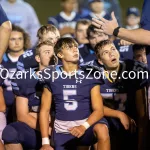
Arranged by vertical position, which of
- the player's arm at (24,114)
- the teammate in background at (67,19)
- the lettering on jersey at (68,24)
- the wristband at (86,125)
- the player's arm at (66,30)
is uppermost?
the teammate in background at (67,19)

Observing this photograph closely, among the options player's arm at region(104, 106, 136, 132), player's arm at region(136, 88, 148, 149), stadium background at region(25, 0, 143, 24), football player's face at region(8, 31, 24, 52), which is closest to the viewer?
player's arm at region(104, 106, 136, 132)

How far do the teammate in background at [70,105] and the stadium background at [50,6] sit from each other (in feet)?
22.5

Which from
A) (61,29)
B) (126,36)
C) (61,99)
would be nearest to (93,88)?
(61,99)

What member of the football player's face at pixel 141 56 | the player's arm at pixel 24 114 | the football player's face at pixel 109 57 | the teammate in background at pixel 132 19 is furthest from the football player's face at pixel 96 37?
the teammate in background at pixel 132 19

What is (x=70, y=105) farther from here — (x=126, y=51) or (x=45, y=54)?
(x=126, y=51)

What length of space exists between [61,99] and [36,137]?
1.66ft

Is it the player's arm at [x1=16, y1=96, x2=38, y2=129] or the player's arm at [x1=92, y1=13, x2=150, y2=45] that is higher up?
the player's arm at [x1=92, y1=13, x2=150, y2=45]

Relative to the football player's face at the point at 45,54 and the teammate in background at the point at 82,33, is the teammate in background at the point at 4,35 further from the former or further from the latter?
the teammate in background at the point at 82,33

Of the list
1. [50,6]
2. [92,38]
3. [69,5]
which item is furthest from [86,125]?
[50,6]

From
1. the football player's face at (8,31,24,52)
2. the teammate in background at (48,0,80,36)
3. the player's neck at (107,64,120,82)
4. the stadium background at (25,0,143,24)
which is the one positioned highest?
the stadium background at (25,0,143,24)

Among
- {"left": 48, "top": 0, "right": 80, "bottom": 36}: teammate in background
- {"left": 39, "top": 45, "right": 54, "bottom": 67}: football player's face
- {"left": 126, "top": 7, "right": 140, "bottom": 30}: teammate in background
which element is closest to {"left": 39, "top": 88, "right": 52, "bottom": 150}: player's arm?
{"left": 39, "top": 45, "right": 54, "bottom": 67}: football player's face

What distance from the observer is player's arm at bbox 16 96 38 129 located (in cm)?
568

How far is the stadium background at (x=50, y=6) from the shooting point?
40.2 feet

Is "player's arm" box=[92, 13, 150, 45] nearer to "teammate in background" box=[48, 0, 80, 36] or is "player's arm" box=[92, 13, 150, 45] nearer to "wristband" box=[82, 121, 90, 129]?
"wristband" box=[82, 121, 90, 129]
